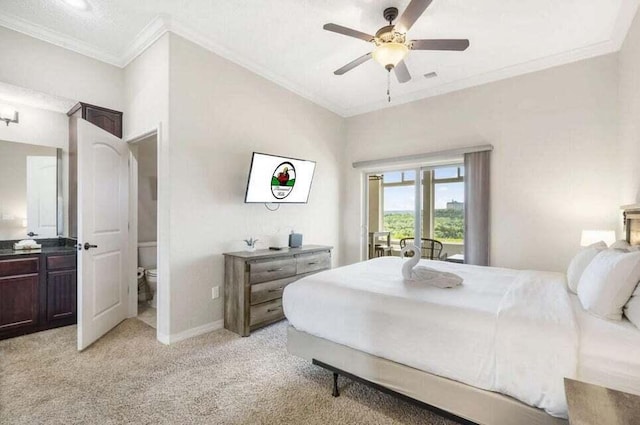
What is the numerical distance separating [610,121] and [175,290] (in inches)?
188

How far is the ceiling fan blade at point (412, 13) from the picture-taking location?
74.8 inches

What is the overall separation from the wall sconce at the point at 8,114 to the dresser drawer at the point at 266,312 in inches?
134

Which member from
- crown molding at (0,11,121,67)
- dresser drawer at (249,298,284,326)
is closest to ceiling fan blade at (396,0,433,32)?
dresser drawer at (249,298,284,326)

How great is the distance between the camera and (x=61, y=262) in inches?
122

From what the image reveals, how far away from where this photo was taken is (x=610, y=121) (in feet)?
9.92

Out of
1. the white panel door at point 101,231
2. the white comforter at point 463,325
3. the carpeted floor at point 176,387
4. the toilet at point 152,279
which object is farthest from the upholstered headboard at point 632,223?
the toilet at point 152,279

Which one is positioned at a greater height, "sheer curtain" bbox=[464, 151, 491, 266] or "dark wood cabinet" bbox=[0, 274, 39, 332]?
"sheer curtain" bbox=[464, 151, 491, 266]

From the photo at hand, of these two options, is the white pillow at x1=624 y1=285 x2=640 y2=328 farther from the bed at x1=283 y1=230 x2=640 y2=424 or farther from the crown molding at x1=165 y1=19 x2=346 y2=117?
the crown molding at x1=165 y1=19 x2=346 y2=117

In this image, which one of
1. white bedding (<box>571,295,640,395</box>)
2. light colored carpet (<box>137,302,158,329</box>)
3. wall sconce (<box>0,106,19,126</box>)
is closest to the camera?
white bedding (<box>571,295,640,395</box>)

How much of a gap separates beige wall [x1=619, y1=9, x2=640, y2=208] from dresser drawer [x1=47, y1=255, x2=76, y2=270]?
5392mm

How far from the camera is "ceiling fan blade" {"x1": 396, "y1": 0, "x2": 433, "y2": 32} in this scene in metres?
1.90

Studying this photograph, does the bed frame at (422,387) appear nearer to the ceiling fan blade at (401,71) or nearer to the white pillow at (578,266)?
the white pillow at (578,266)

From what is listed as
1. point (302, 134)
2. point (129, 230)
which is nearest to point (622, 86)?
point (302, 134)

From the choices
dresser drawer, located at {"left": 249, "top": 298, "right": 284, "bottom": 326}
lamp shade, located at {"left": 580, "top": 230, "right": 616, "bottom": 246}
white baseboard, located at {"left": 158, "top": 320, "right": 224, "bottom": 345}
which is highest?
lamp shade, located at {"left": 580, "top": 230, "right": 616, "bottom": 246}
